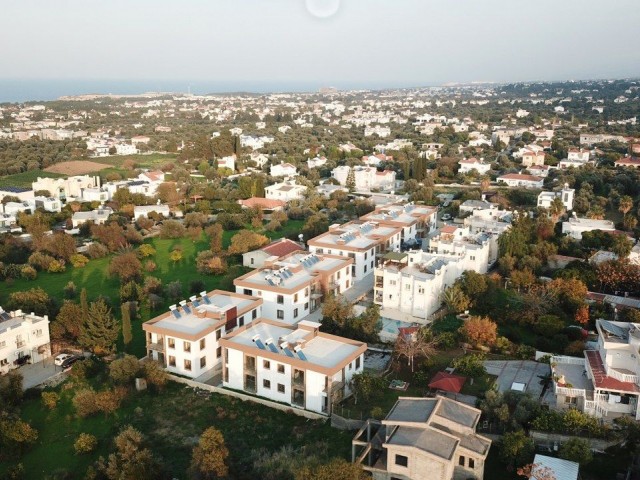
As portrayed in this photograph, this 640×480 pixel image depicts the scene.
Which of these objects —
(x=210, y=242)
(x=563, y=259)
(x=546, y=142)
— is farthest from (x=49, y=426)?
(x=546, y=142)

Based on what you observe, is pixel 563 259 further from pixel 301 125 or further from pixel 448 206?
pixel 301 125

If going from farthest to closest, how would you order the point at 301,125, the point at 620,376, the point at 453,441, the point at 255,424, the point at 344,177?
the point at 301,125 < the point at 344,177 < the point at 255,424 < the point at 620,376 < the point at 453,441

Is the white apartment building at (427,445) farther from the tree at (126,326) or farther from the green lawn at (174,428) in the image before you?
the tree at (126,326)

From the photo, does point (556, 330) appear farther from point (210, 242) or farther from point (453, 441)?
point (210, 242)

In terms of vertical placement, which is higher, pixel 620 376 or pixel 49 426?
pixel 620 376

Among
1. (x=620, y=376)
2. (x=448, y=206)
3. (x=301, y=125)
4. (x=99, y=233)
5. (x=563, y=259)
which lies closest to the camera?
(x=620, y=376)

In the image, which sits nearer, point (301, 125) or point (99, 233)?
point (99, 233)

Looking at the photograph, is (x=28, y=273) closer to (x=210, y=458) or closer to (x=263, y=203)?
(x=263, y=203)

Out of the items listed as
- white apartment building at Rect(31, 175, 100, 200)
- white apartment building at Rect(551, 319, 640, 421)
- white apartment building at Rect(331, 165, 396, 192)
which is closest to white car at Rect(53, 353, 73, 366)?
white apartment building at Rect(551, 319, 640, 421)
